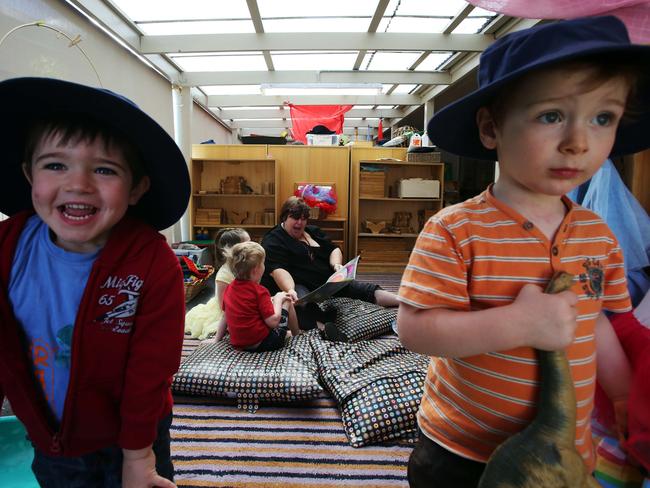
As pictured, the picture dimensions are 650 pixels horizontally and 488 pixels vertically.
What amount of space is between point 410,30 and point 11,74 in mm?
4090

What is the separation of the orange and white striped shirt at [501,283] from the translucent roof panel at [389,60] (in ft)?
17.0

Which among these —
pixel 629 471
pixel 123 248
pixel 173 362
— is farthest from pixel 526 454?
pixel 123 248

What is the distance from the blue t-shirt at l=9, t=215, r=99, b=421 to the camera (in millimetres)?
736

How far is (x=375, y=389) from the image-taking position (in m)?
1.72

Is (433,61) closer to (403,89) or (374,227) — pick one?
(403,89)

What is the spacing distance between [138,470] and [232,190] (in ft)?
16.7

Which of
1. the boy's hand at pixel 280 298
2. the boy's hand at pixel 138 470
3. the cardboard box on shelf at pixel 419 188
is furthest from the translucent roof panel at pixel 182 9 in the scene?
the boy's hand at pixel 138 470

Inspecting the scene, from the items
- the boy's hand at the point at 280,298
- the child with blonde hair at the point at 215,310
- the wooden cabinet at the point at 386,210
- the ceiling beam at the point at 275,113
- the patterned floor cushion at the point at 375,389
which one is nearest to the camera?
the patterned floor cushion at the point at 375,389

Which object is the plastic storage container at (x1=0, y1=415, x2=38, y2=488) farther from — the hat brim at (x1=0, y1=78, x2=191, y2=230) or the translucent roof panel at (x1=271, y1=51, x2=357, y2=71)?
the translucent roof panel at (x1=271, y1=51, x2=357, y2=71)

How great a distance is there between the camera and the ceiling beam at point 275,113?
27.7 ft

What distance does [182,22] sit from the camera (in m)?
4.39

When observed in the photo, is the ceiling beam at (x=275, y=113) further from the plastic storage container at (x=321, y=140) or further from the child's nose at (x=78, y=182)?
the child's nose at (x=78, y=182)

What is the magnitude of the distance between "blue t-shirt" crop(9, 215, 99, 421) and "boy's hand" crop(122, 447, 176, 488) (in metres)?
0.17

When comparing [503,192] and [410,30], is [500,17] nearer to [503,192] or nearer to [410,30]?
[410,30]
